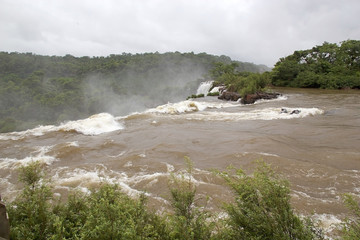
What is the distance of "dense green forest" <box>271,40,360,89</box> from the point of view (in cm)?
2948

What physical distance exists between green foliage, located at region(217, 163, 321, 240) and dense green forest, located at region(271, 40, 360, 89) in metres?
32.9

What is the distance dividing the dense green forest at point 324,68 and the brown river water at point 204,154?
65.8 ft

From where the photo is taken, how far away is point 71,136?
11922 mm

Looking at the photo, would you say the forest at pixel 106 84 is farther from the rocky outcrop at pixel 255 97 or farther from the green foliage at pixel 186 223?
the green foliage at pixel 186 223

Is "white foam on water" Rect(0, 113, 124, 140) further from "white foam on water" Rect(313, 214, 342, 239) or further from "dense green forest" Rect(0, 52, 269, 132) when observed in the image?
"dense green forest" Rect(0, 52, 269, 132)

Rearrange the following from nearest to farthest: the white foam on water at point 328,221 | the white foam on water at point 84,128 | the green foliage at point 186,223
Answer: the green foliage at point 186,223 → the white foam on water at point 328,221 → the white foam on water at point 84,128

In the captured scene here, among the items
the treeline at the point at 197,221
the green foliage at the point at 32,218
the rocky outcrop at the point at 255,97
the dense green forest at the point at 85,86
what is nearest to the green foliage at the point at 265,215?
the treeline at the point at 197,221

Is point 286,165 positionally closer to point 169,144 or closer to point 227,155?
point 227,155

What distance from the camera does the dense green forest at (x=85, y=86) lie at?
3253 centimetres

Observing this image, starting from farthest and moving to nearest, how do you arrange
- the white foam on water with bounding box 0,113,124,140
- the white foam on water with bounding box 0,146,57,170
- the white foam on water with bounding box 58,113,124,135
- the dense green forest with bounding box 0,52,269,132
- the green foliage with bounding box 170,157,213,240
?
the dense green forest with bounding box 0,52,269,132, the white foam on water with bounding box 58,113,124,135, the white foam on water with bounding box 0,113,124,140, the white foam on water with bounding box 0,146,57,170, the green foliage with bounding box 170,157,213,240

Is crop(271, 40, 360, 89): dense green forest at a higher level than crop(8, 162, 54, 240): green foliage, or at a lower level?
higher

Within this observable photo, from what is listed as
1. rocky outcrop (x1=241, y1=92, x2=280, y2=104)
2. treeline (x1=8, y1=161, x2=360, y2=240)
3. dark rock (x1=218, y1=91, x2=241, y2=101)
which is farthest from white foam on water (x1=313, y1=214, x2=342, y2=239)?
dark rock (x1=218, y1=91, x2=241, y2=101)

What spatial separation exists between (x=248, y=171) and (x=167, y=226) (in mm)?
4013

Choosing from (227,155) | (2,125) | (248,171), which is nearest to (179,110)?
(227,155)
